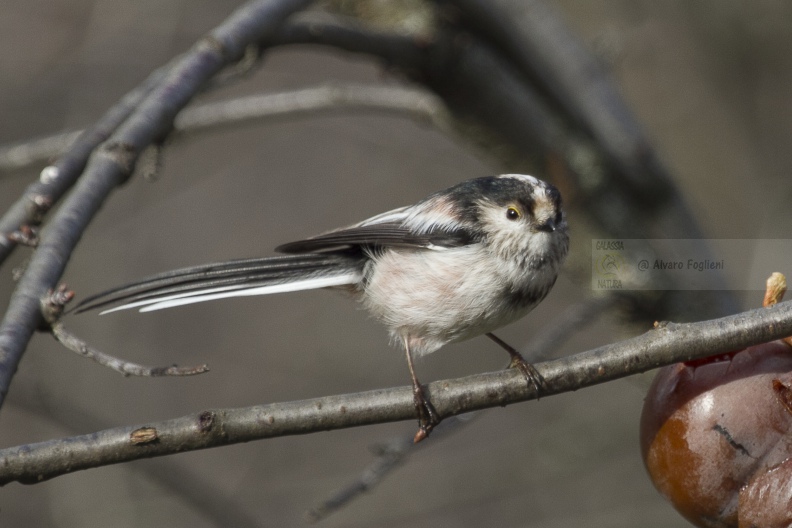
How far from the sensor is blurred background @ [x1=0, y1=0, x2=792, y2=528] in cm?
440

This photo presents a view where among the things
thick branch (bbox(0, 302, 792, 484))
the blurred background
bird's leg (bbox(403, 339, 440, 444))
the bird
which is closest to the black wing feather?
the bird

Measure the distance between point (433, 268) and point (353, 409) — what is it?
39.9 inches

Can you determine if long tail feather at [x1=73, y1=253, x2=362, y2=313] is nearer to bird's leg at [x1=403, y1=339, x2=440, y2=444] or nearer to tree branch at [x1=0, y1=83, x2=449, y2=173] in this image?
bird's leg at [x1=403, y1=339, x2=440, y2=444]

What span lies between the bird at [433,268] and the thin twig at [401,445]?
26 cm

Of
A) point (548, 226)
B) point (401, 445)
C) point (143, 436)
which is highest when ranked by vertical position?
point (548, 226)

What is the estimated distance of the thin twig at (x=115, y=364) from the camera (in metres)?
1.67

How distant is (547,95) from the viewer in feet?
12.2

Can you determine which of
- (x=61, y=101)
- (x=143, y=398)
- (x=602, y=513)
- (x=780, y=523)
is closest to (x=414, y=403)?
(x=780, y=523)

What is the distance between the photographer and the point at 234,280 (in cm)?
253

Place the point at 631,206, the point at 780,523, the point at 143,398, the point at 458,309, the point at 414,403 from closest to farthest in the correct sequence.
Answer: the point at 780,523 < the point at 414,403 < the point at 458,309 < the point at 631,206 < the point at 143,398

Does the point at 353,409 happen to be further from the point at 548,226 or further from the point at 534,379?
the point at 548,226

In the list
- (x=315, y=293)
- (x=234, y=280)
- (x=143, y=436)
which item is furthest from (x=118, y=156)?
(x=315, y=293)

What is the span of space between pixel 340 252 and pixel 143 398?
10.4ft

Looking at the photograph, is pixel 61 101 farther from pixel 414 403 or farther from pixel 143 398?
pixel 414 403
